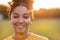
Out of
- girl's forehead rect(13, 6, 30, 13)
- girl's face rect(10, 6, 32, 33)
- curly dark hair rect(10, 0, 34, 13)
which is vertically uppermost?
curly dark hair rect(10, 0, 34, 13)

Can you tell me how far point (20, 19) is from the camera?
3.71 ft

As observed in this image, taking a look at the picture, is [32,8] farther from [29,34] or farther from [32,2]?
A: [29,34]

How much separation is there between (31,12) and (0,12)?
3266mm

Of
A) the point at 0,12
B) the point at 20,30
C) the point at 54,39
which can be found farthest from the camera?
the point at 0,12

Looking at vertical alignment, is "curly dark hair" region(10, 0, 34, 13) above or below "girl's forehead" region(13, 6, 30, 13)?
above

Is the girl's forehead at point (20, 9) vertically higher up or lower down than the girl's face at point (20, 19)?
higher up

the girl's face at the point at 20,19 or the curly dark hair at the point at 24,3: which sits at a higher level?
the curly dark hair at the point at 24,3

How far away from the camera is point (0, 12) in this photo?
438 cm

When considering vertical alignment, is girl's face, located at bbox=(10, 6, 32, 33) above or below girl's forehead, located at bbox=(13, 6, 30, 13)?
below

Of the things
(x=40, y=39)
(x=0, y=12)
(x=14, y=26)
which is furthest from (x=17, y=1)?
(x=0, y=12)

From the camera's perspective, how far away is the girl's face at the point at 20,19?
3.73 ft

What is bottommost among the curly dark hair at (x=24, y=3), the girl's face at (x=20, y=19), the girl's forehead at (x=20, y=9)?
the girl's face at (x=20, y=19)

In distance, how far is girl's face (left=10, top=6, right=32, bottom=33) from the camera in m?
1.14

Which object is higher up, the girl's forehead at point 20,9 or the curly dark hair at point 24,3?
the curly dark hair at point 24,3
